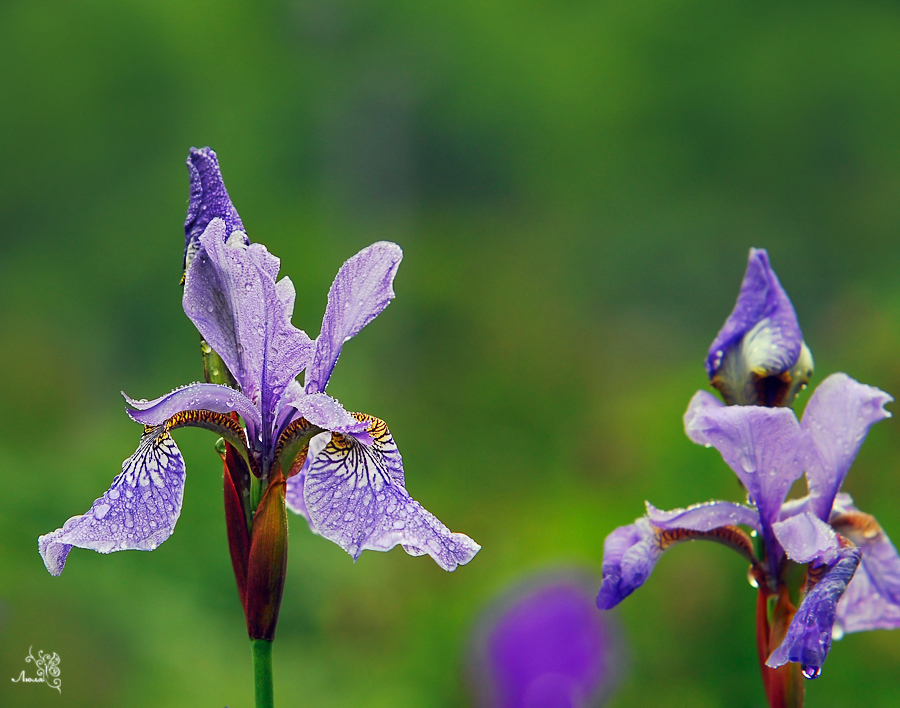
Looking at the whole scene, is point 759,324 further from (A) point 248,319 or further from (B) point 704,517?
(A) point 248,319

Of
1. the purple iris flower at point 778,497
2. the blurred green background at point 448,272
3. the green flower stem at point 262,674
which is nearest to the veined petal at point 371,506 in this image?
the green flower stem at point 262,674

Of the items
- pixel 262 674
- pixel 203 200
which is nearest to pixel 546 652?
pixel 262 674

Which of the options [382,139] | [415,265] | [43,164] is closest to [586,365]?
[415,265]

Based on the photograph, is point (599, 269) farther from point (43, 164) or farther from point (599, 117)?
point (43, 164)

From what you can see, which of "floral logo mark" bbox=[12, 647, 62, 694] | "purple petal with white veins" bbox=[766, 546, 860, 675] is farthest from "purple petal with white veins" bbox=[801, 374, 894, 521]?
"floral logo mark" bbox=[12, 647, 62, 694]

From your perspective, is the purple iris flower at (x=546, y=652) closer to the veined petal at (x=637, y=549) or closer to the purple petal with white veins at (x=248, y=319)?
the veined petal at (x=637, y=549)

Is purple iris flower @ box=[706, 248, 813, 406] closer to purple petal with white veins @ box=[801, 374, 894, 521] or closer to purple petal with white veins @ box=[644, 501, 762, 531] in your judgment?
purple petal with white veins @ box=[801, 374, 894, 521]
